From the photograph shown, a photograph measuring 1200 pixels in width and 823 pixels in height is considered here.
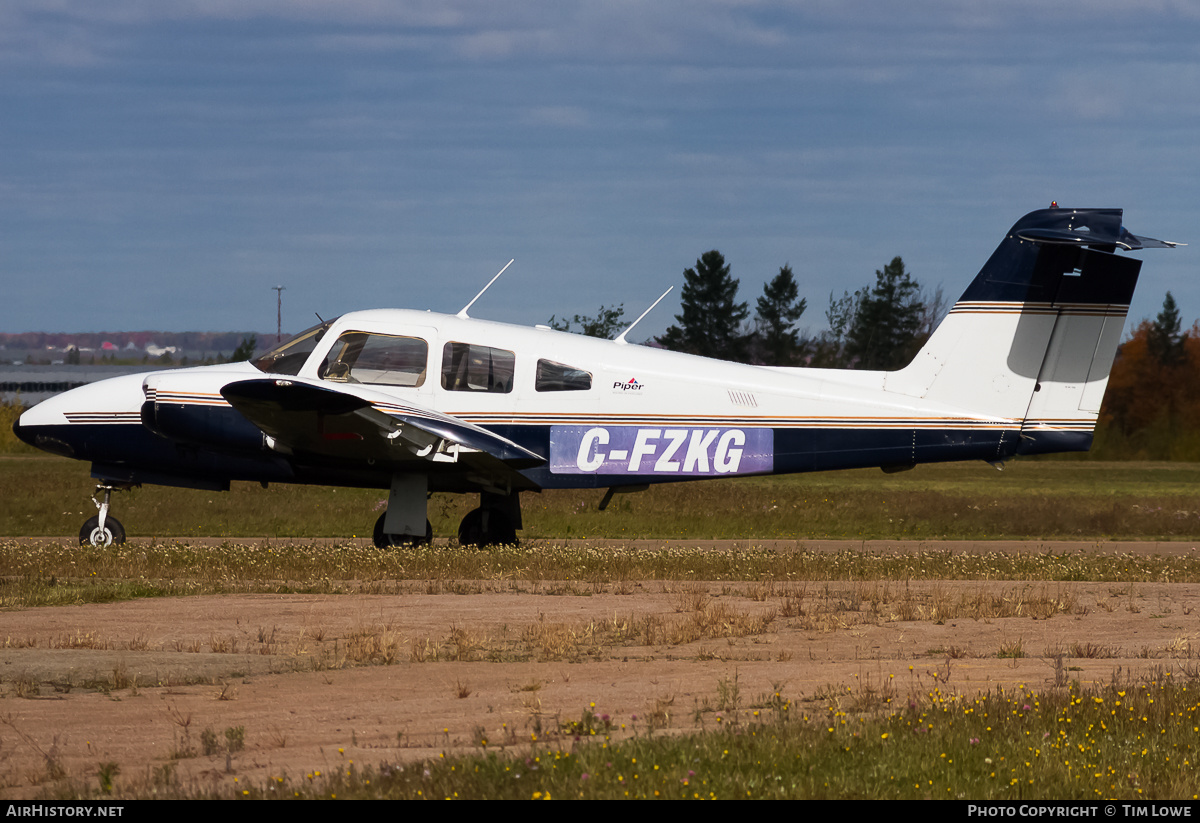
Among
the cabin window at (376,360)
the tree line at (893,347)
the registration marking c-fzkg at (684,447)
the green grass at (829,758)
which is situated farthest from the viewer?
the tree line at (893,347)

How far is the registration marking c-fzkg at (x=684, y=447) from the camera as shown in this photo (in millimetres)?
14281

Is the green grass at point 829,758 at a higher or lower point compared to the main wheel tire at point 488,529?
higher

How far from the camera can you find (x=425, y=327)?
1417 centimetres

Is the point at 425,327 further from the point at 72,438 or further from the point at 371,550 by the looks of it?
the point at 72,438

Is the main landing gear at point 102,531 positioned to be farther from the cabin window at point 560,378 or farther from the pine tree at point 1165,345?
the pine tree at point 1165,345

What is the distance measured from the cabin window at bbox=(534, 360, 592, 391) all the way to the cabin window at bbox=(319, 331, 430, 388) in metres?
1.39

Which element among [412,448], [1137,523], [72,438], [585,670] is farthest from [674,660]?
[1137,523]

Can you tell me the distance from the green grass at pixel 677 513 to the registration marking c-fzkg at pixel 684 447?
19.4ft

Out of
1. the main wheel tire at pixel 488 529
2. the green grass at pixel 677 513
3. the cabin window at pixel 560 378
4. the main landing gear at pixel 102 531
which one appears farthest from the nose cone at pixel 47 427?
the cabin window at pixel 560 378

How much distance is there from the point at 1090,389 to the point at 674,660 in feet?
27.7

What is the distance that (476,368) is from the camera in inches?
563

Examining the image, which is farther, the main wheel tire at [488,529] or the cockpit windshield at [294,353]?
the main wheel tire at [488,529]

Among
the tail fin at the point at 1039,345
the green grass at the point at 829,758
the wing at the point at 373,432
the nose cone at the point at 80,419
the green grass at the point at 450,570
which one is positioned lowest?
the green grass at the point at 450,570
